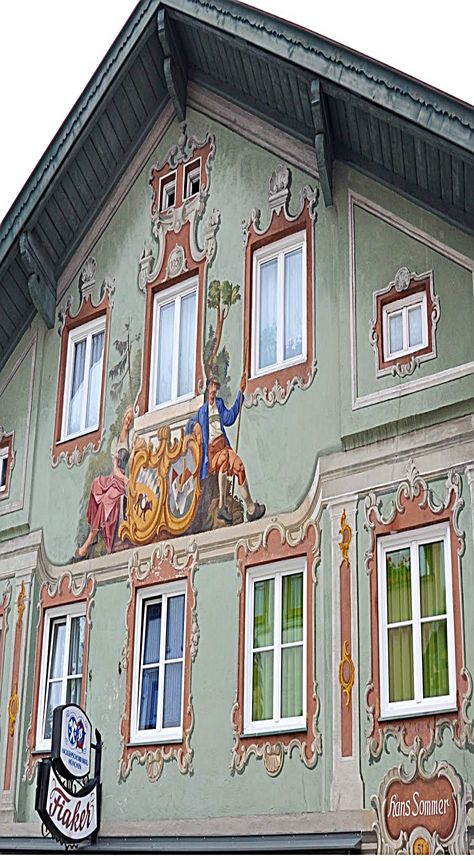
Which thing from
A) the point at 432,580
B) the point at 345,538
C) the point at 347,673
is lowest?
the point at 347,673

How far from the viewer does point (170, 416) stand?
1459cm

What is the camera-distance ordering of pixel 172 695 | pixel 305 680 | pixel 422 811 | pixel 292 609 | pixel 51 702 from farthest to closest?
pixel 51 702
pixel 172 695
pixel 292 609
pixel 305 680
pixel 422 811

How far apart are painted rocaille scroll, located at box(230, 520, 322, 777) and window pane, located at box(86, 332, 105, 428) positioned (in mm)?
3280

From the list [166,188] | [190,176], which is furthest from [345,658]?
[166,188]

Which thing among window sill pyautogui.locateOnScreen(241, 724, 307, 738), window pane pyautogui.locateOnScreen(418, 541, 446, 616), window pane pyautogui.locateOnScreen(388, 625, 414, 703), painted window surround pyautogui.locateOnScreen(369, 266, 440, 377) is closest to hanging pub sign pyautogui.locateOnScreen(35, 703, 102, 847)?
window sill pyautogui.locateOnScreen(241, 724, 307, 738)

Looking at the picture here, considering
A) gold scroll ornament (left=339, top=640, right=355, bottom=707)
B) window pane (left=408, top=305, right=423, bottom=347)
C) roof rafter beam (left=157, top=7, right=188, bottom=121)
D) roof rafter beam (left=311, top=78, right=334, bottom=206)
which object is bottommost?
gold scroll ornament (left=339, top=640, right=355, bottom=707)

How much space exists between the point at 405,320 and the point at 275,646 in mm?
3322

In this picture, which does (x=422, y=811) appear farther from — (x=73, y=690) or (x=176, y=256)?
(x=176, y=256)

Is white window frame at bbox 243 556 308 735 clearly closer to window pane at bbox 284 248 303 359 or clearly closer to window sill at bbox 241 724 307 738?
window sill at bbox 241 724 307 738

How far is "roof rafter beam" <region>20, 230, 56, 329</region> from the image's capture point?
1616 cm

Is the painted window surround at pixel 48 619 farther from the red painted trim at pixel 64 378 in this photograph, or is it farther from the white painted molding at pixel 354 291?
the white painted molding at pixel 354 291

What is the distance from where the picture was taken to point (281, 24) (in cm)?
1344

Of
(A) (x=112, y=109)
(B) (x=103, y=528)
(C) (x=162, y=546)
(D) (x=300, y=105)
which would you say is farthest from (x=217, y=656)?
(A) (x=112, y=109)

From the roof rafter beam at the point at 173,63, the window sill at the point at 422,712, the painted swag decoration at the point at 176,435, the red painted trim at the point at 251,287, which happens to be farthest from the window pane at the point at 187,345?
the window sill at the point at 422,712
